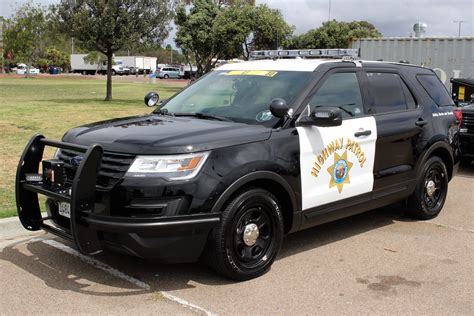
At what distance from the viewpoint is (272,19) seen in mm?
31438

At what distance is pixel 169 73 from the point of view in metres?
74.3

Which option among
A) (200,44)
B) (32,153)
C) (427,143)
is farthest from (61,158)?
(200,44)

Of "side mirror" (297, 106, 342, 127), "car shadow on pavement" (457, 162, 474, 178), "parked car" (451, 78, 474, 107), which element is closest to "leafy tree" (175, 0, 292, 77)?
"parked car" (451, 78, 474, 107)

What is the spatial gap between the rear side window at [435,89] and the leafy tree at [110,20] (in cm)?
1832

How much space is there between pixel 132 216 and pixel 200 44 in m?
33.8

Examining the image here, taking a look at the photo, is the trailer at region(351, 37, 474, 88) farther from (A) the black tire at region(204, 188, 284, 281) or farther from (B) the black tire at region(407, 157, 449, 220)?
(A) the black tire at region(204, 188, 284, 281)

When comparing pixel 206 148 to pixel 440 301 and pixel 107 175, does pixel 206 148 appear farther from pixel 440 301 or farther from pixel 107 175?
pixel 440 301

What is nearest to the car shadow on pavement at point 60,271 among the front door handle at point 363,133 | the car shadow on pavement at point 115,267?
the car shadow on pavement at point 115,267

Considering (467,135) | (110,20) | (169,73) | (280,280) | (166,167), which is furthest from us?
(169,73)

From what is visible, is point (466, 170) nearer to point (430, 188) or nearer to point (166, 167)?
point (430, 188)

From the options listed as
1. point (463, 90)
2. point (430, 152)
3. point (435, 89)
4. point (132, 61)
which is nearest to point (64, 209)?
point (430, 152)

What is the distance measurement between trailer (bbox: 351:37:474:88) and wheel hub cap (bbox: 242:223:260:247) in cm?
1250

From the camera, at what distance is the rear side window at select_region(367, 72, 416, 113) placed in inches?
225

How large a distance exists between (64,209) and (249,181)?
1501mm
